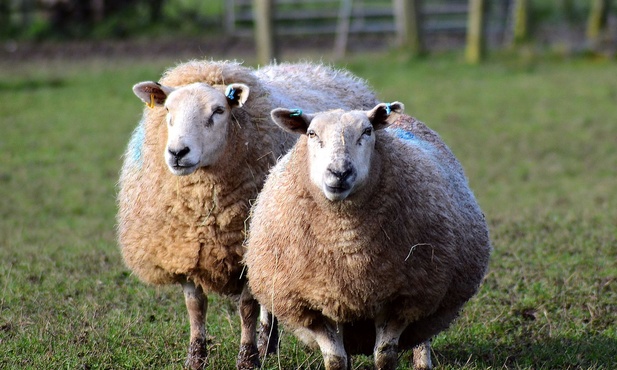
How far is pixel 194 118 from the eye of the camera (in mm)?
5371

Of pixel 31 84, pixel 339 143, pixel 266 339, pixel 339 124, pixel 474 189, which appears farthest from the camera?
pixel 31 84

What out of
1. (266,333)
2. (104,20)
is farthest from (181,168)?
(104,20)

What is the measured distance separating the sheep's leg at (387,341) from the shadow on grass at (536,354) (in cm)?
68

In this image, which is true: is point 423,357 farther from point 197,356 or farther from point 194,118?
point 194,118

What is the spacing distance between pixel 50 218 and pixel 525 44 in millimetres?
12344

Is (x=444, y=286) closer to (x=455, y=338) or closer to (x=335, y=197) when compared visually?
(x=335, y=197)

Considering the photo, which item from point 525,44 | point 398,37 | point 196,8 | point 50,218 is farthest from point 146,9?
point 50,218

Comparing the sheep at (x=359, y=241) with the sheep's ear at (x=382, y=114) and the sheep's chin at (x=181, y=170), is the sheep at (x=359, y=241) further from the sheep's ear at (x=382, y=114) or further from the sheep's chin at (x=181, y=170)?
the sheep's chin at (x=181, y=170)

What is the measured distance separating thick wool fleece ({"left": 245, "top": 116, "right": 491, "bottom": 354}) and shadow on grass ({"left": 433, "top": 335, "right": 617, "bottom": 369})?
1.97 feet

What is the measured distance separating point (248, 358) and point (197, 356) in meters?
0.30

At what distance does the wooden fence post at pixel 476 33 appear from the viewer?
1798cm

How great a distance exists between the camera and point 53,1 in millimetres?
22016

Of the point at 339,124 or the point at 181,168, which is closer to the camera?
the point at 339,124

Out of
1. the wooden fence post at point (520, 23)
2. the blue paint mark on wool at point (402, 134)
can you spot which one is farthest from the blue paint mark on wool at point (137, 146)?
the wooden fence post at point (520, 23)
